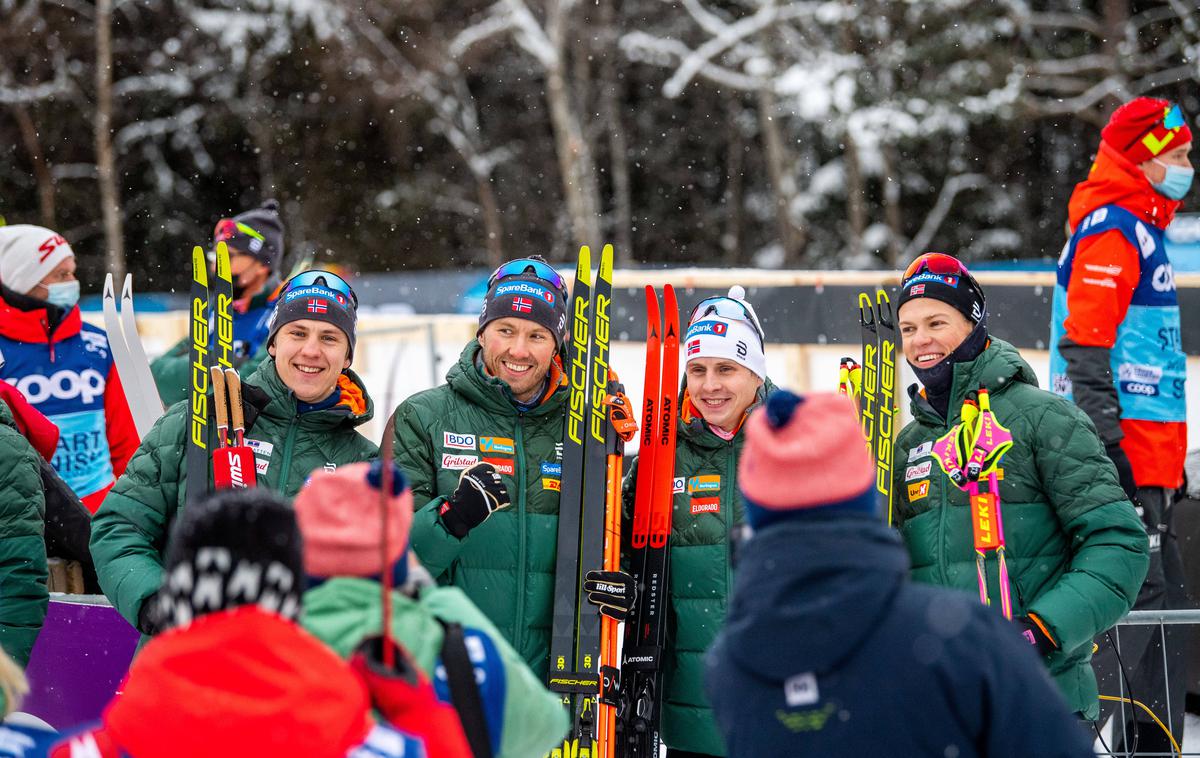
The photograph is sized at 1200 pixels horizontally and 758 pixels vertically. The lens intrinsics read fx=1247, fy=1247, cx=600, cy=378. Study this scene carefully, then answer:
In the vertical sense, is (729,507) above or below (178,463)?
below

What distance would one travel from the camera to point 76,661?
416 cm

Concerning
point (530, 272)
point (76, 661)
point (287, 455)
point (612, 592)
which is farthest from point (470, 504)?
point (76, 661)

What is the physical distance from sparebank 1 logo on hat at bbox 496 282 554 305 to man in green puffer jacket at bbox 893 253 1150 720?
99 centimetres

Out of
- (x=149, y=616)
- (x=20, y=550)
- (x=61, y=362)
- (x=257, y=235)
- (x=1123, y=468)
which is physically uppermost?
(x=257, y=235)

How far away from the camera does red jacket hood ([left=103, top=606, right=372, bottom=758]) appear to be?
1561 mm

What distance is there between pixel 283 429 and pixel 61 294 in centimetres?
193

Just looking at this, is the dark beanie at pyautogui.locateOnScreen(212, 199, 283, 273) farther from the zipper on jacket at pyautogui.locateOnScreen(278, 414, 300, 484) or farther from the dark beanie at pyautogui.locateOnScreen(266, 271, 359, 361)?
the zipper on jacket at pyautogui.locateOnScreen(278, 414, 300, 484)

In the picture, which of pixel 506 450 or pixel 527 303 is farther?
pixel 527 303

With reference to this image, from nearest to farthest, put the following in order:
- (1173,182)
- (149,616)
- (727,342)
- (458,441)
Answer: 1. (149,616)
2. (458,441)
3. (727,342)
4. (1173,182)

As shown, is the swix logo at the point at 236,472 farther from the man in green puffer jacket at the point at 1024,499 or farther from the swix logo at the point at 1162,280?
the swix logo at the point at 1162,280

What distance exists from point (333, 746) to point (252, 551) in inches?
11.1

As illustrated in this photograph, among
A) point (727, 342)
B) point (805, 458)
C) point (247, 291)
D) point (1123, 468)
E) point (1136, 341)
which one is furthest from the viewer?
point (247, 291)

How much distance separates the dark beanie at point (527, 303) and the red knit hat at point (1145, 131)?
8.03 ft

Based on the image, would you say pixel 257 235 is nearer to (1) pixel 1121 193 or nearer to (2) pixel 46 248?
(2) pixel 46 248
